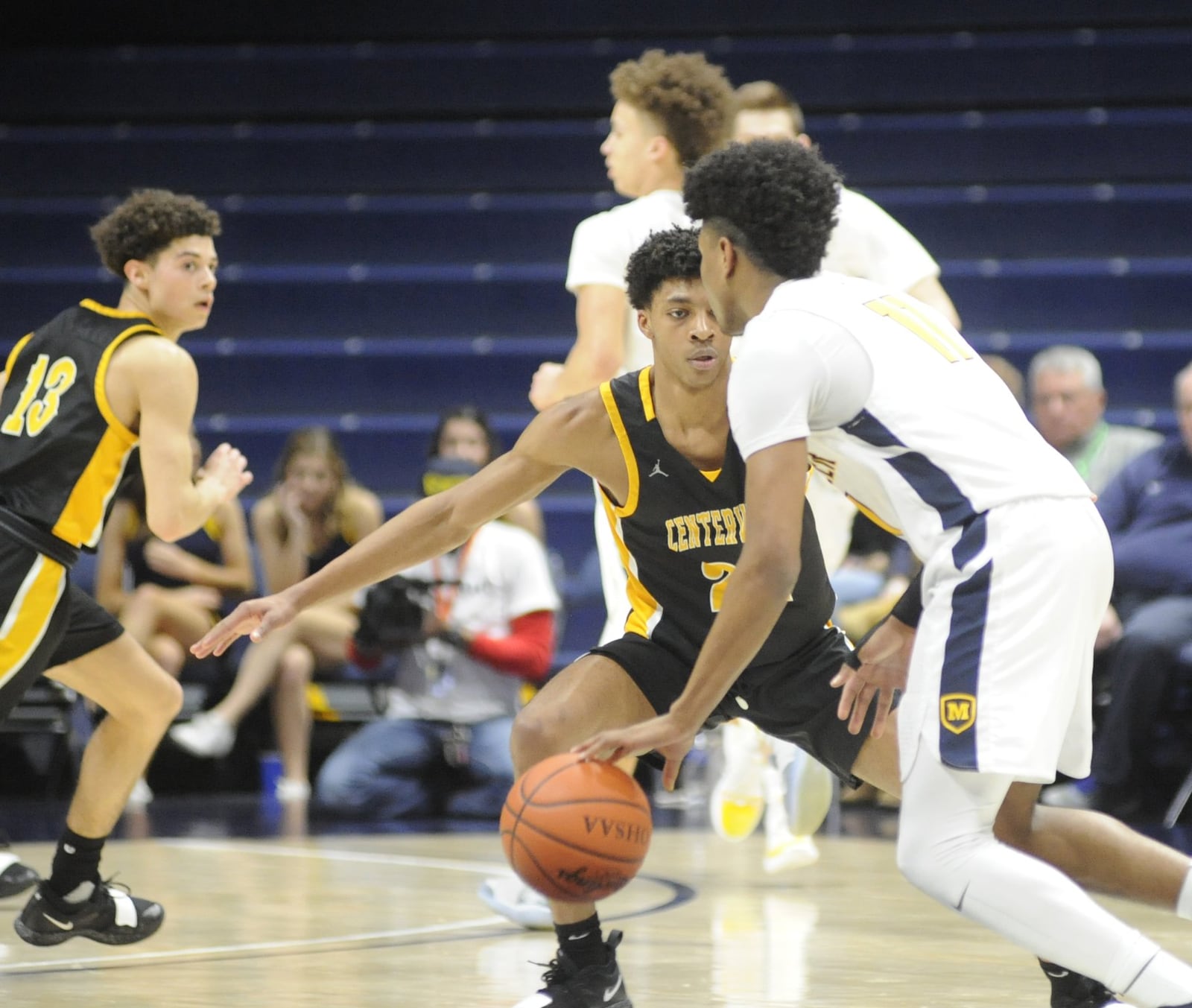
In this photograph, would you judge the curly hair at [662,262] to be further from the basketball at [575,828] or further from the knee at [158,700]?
the knee at [158,700]

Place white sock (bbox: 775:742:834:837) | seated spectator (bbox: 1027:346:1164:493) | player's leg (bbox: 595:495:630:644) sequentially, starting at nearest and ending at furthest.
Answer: player's leg (bbox: 595:495:630:644)
white sock (bbox: 775:742:834:837)
seated spectator (bbox: 1027:346:1164:493)

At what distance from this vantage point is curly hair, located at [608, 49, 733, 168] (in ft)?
14.2

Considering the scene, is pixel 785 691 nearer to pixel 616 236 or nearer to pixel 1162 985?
pixel 1162 985

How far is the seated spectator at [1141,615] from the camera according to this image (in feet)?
19.7

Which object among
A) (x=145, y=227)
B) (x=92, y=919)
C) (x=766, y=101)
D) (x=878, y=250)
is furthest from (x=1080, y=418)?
(x=92, y=919)

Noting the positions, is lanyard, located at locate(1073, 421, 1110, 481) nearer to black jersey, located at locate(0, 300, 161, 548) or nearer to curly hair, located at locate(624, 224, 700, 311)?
curly hair, located at locate(624, 224, 700, 311)

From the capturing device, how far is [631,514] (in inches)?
129

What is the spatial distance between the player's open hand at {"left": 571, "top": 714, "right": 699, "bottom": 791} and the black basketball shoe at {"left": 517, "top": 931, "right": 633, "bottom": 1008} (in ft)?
1.61

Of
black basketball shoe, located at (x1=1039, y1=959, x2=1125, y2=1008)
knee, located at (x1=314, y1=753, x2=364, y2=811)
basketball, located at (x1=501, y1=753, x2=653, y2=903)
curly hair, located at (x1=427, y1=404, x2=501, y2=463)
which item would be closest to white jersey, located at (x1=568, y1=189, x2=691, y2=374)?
basketball, located at (x1=501, y1=753, x2=653, y2=903)

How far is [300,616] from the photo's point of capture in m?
7.22

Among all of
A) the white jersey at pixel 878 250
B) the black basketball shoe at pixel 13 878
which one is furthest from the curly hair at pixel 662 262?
the black basketball shoe at pixel 13 878

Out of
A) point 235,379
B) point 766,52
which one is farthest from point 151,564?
point 766,52

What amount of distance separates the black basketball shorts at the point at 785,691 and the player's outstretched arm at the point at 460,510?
351 mm

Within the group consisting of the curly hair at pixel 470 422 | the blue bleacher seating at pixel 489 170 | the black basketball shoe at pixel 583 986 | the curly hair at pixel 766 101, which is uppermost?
the blue bleacher seating at pixel 489 170
